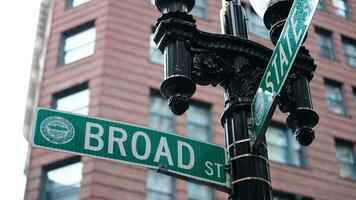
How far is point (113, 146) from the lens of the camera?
5094 millimetres

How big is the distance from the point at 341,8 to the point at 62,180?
1648cm

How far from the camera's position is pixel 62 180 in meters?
20.1

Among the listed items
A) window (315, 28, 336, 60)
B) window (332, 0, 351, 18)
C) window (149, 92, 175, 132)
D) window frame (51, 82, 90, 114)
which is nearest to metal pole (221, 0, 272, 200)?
window (149, 92, 175, 132)

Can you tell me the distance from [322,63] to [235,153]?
22391 mm

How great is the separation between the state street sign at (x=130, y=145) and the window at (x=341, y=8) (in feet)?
82.5

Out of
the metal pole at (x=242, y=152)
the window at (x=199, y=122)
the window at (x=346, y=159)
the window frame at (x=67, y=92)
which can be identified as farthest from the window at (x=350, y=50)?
the metal pole at (x=242, y=152)

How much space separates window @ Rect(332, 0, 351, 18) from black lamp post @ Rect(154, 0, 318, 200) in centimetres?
2459

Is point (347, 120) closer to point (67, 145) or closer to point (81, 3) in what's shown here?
point (81, 3)

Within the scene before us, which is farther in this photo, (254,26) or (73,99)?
(254,26)

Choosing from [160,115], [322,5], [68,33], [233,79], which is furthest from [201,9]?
[233,79]

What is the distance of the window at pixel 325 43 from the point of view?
1077 inches

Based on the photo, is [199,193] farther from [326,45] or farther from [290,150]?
Answer: [326,45]

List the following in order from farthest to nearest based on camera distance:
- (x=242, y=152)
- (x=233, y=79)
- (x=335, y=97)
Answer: (x=335, y=97) < (x=233, y=79) < (x=242, y=152)

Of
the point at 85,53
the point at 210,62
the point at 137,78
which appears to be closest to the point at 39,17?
the point at 85,53
